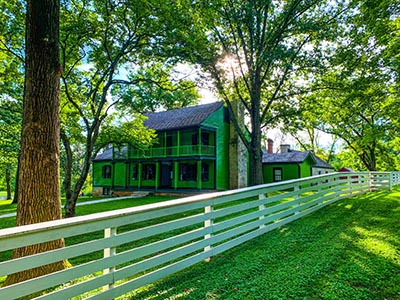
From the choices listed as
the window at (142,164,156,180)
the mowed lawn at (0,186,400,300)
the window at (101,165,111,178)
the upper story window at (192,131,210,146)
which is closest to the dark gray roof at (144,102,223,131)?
the upper story window at (192,131,210,146)

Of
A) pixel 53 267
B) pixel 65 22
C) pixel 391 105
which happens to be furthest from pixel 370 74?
pixel 53 267

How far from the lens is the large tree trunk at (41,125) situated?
360 centimetres

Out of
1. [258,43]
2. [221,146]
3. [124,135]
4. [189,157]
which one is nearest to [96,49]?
[124,135]

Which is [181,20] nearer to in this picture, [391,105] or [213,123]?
[391,105]

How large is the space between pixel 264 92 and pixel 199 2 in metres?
8.49

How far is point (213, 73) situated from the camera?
13.6 meters

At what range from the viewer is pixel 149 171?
23484 mm

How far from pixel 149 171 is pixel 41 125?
20.0m

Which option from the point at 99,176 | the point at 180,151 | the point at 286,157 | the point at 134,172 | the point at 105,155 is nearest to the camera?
the point at 180,151

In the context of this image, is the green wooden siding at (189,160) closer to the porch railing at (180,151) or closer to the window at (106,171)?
the porch railing at (180,151)

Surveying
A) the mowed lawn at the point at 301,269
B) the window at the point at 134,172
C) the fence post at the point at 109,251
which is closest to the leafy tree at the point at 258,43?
the mowed lawn at the point at 301,269

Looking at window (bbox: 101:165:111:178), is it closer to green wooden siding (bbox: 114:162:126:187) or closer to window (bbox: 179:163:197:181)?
green wooden siding (bbox: 114:162:126:187)

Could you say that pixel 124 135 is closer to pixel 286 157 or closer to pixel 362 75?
pixel 362 75

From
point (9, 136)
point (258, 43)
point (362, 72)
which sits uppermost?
point (258, 43)
